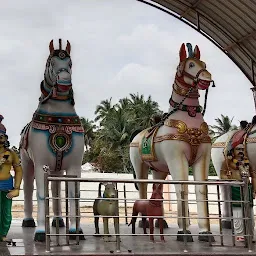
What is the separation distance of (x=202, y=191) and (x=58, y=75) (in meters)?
2.63

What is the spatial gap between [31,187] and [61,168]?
241 centimetres

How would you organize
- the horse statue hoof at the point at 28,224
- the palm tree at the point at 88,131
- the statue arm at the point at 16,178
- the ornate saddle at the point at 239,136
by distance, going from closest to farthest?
the statue arm at the point at 16,178 → the ornate saddle at the point at 239,136 → the horse statue hoof at the point at 28,224 → the palm tree at the point at 88,131

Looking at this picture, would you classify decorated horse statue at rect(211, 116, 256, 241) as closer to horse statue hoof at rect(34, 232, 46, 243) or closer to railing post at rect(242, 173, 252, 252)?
railing post at rect(242, 173, 252, 252)

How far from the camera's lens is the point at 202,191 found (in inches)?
288

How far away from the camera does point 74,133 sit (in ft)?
23.3

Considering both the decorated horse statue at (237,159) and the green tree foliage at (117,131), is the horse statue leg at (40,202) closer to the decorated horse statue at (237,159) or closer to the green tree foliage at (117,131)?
the decorated horse statue at (237,159)

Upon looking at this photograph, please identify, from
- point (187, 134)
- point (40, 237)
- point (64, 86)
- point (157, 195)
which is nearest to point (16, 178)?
point (40, 237)

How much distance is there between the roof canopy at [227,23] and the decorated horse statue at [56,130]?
181 inches

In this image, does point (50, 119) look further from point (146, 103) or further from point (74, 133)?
point (146, 103)

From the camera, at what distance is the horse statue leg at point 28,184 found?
866 centimetres

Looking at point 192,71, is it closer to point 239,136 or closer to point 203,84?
point 203,84

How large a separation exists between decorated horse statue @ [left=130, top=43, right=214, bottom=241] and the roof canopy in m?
3.68

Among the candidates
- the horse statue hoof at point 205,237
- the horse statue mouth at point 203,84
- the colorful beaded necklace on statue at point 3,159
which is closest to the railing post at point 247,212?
the horse statue hoof at point 205,237

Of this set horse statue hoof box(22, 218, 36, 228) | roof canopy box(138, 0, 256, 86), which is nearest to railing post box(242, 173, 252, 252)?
horse statue hoof box(22, 218, 36, 228)
